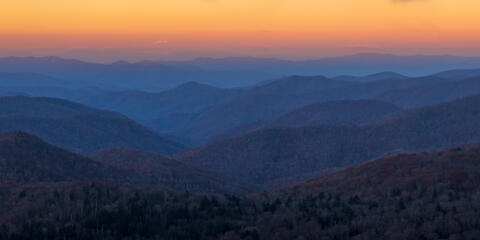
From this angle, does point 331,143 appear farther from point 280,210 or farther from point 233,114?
point 233,114

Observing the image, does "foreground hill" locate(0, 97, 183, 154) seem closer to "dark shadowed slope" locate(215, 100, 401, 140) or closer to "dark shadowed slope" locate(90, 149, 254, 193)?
"dark shadowed slope" locate(215, 100, 401, 140)

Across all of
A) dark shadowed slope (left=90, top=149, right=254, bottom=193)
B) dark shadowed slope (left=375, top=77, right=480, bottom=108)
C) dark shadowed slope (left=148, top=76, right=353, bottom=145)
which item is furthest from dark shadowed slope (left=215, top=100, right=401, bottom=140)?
dark shadowed slope (left=90, top=149, right=254, bottom=193)

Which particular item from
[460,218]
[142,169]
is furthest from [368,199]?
[142,169]

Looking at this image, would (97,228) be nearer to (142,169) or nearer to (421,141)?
(142,169)

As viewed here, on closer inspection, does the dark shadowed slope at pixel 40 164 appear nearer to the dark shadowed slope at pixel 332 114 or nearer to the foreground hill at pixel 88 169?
the foreground hill at pixel 88 169

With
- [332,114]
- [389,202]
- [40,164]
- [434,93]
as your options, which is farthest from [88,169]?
[434,93]

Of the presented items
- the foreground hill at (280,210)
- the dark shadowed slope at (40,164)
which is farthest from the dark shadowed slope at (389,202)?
the dark shadowed slope at (40,164)
